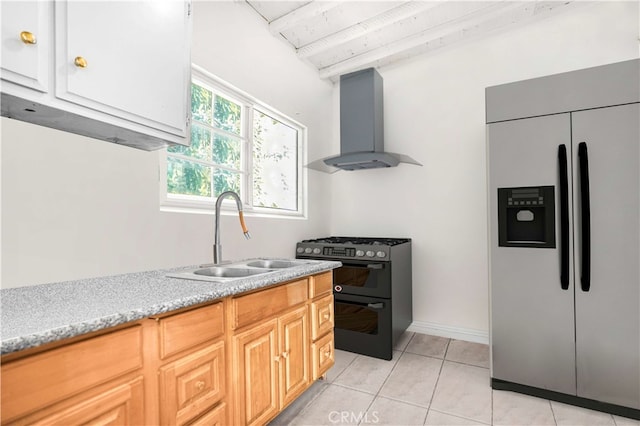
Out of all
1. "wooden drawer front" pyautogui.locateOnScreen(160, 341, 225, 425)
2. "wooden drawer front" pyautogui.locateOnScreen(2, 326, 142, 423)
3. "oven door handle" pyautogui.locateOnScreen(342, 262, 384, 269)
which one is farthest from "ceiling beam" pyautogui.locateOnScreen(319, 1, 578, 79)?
"wooden drawer front" pyautogui.locateOnScreen(2, 326, 142, 423)

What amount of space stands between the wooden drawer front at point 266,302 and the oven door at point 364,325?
97cm

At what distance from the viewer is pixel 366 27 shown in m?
2.89

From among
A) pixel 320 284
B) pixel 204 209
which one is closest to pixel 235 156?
pixel 204 209

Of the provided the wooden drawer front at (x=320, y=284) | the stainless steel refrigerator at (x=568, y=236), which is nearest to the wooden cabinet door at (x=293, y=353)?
the wooden drawer front at (x=320, y=284)

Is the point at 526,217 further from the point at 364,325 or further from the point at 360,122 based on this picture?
the point at 360,122

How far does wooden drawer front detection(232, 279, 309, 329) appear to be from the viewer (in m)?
1.43

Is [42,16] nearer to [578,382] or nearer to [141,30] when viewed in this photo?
[141,30]

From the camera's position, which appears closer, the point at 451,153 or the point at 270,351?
the point at 270,351

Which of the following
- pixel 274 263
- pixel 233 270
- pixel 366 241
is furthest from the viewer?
pixel 366 241

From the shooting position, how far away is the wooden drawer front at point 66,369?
2.48 ft

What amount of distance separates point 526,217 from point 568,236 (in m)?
0.26

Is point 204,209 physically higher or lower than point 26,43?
lower

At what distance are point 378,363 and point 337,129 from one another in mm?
2631

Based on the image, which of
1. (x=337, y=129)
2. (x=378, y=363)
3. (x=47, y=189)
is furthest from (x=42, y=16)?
(x=337, y=129)
